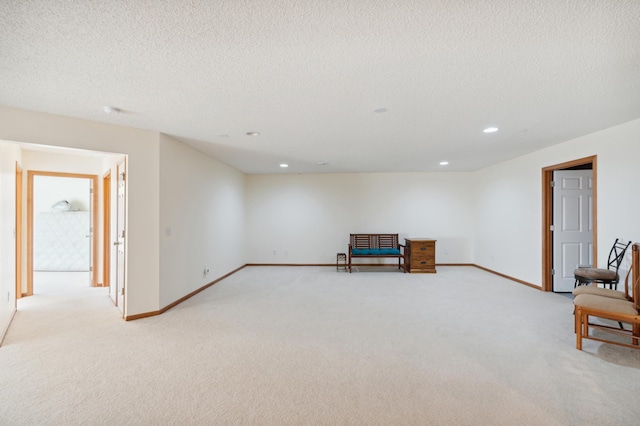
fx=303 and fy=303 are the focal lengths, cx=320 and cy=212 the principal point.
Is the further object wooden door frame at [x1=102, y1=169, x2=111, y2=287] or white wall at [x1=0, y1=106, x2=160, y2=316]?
wooden door frame at [x1=102, y1=169, x2=111, y2=287]

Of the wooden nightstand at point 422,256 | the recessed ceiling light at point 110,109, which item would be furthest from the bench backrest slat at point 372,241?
the recessed ceiling light at point 110,109

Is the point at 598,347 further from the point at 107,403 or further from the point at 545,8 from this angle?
the point at 107,403

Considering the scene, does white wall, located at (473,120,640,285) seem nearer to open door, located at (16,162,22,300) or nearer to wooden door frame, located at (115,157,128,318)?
wooden door frame, located at (115,157,128,318)

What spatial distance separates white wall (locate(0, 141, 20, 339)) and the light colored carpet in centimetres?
30

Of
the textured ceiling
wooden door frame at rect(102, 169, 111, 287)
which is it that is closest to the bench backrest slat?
the textured ceiling

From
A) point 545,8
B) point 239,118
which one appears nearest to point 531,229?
point 545,8

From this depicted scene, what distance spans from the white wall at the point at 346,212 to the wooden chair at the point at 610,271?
11.9ft

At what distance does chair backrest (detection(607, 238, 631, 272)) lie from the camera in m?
3.47

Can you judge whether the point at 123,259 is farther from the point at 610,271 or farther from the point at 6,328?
the point at 610,271

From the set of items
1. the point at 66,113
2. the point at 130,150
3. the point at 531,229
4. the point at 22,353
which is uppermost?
the point at 66,113

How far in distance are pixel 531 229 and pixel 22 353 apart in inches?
270

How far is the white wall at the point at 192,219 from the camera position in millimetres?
4031

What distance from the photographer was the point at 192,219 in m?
4.73

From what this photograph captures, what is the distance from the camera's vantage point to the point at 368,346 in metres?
2.85
